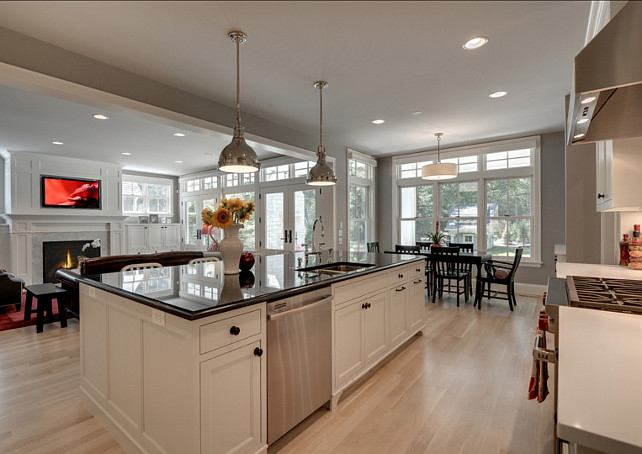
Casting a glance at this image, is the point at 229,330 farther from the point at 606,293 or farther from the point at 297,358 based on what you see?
the point at 606,293

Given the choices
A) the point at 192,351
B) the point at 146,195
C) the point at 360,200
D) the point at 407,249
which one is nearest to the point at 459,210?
the point at 407,249

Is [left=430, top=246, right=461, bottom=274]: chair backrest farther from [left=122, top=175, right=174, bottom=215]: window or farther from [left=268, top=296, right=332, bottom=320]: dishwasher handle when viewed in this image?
[left=122, top=175, right=174, bottom=215]: window

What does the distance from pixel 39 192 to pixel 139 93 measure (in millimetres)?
5196

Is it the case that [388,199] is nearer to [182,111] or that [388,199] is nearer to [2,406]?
[182,111]

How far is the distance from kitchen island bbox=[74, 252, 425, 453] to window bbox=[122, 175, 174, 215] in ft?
23.6

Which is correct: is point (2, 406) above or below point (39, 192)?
below

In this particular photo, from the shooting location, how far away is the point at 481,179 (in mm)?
6051

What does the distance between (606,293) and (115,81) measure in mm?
3945

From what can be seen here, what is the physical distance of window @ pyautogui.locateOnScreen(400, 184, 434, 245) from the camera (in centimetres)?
675

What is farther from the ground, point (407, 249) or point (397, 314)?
point (407, 249)

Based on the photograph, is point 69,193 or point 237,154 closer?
point 237,154

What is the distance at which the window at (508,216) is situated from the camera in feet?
18.7

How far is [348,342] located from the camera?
7.82ft

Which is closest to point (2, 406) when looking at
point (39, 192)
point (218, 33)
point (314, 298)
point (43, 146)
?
point (314, 298)
